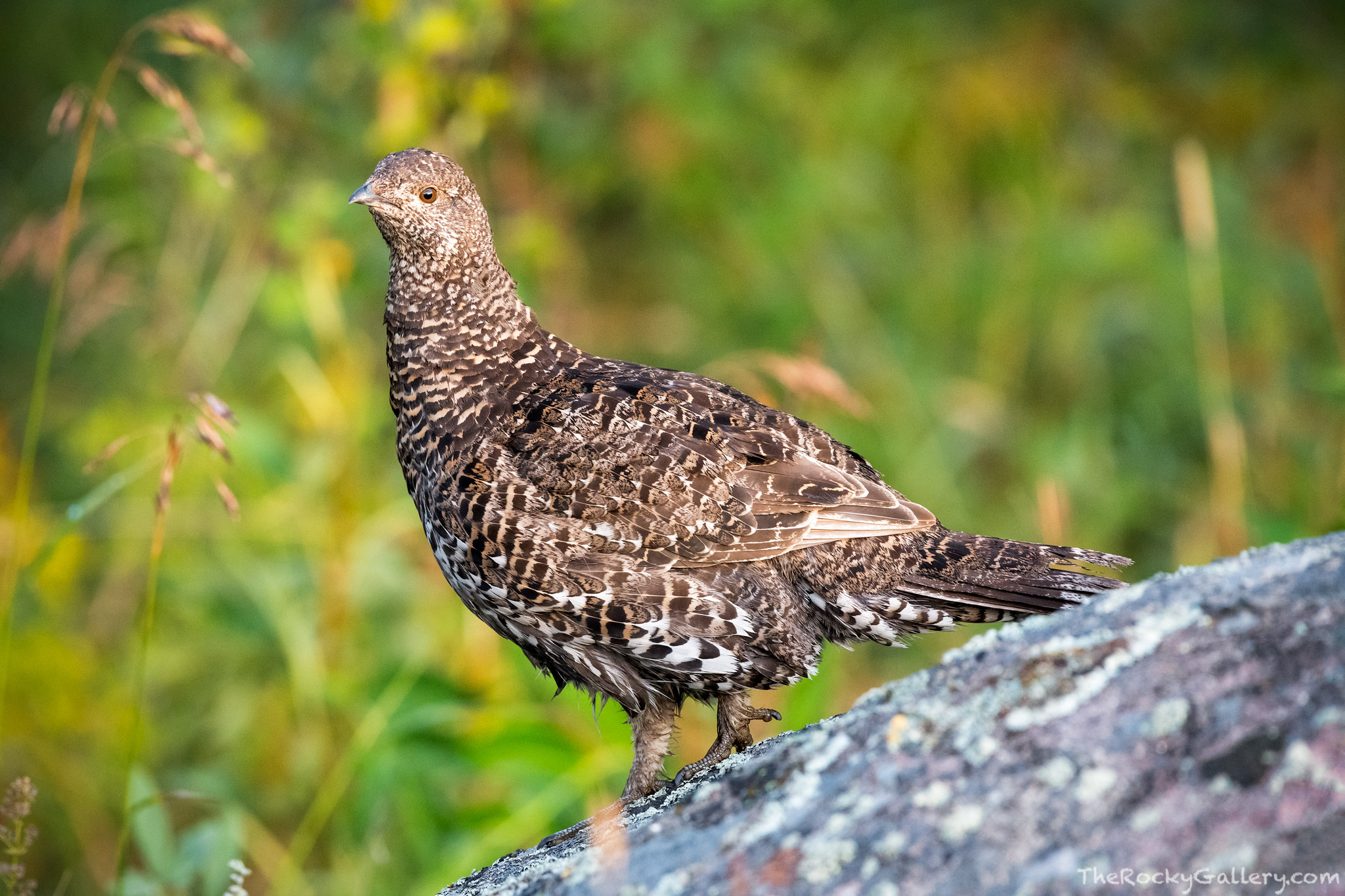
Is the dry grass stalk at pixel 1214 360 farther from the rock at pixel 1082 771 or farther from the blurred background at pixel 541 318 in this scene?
the rock at pixel 1082 771

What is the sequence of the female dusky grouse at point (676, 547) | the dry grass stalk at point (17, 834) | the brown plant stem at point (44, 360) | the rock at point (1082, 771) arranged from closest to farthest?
the rock at point (1082, 771) < the dry grass stalk at point (17, 834) < the brown plant stem at point (44, 360) < the female dusky grouse at point (676, 547)

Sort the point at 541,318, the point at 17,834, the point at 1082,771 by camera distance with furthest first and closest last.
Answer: the point at 541,318 → the point at 17,834 → the point at 1082,771

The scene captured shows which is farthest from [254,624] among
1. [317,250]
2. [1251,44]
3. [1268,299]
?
[1251,44]

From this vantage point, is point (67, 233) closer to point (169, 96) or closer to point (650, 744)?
point (169, 96)

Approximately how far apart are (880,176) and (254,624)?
18.9ft

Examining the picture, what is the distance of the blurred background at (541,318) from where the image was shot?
4309 millimetres

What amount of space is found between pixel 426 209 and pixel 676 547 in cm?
139

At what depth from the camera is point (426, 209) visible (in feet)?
12.1

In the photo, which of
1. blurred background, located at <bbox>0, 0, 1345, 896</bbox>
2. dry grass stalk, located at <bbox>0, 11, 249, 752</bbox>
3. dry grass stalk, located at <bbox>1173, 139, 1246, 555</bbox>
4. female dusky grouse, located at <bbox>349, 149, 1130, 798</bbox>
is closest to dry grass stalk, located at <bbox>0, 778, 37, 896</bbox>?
blurred background, located at <bbox>0, 0, 1345, 896</bbox>

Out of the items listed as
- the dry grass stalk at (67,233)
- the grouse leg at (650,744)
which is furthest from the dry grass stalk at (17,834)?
the grouse leg at (650,744)

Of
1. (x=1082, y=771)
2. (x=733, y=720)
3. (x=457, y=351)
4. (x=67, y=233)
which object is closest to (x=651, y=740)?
(x=733, y=720)

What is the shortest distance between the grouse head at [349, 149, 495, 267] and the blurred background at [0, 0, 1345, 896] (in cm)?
63

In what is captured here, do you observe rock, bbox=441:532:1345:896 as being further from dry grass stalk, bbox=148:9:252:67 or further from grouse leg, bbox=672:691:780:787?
dry grass stalk, bbox=148:9:252:67

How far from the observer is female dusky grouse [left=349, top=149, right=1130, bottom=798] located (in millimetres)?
3131
